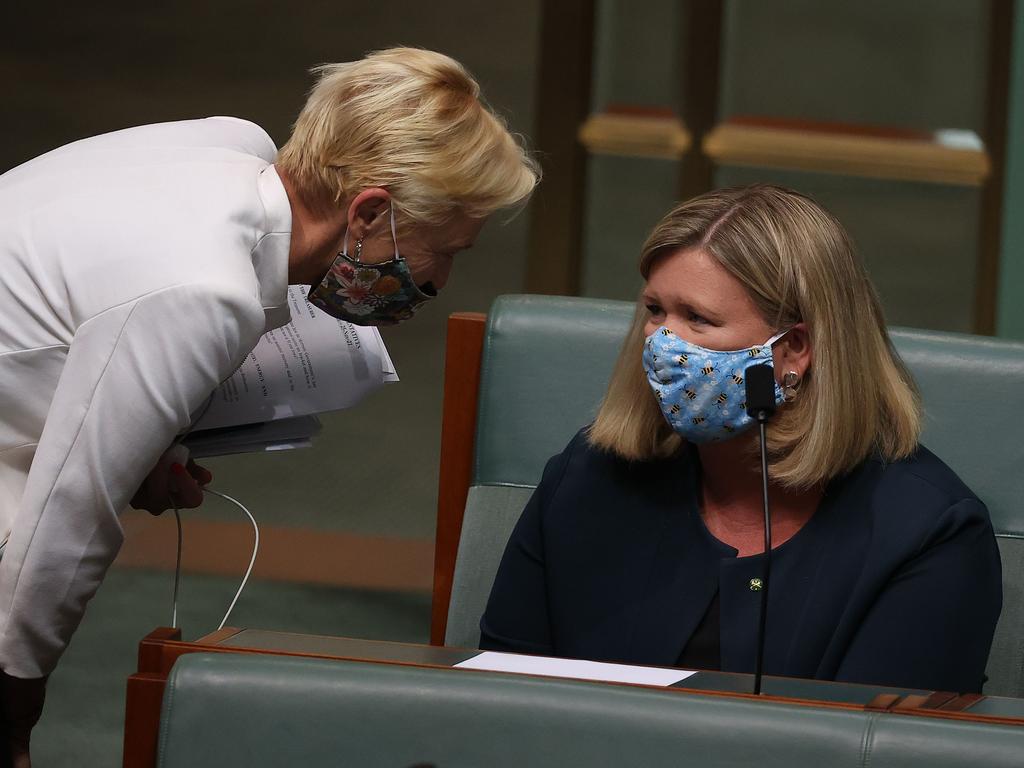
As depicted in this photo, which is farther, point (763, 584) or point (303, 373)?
point (303, 373)

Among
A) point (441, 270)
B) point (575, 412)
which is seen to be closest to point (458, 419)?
point (575, 412)

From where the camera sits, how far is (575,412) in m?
1.92

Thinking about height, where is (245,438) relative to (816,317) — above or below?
below

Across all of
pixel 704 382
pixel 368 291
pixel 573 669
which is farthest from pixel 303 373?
pixel 573 669

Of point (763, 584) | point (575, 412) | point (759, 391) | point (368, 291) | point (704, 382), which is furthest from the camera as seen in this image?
point (575, 412)

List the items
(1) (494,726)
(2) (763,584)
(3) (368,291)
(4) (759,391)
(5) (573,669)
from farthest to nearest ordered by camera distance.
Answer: (3) (368,291) < (4) (759,391) < (2) (763,584) < (5) (573,669) < (1) (494,726)

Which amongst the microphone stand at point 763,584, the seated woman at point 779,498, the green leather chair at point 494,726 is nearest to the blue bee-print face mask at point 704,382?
the seated woman at point 779,498

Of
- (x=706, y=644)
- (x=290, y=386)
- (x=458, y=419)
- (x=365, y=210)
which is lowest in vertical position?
(x=706, y=644)

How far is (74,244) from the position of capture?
1.40 m

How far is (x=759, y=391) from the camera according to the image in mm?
1397

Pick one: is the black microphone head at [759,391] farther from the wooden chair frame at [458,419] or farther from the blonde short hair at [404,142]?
the wooden chair frame at [458,419]

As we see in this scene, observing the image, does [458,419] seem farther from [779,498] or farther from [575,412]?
[779,498]

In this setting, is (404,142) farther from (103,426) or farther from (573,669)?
(573,669)

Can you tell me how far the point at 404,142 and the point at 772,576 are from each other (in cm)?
62
